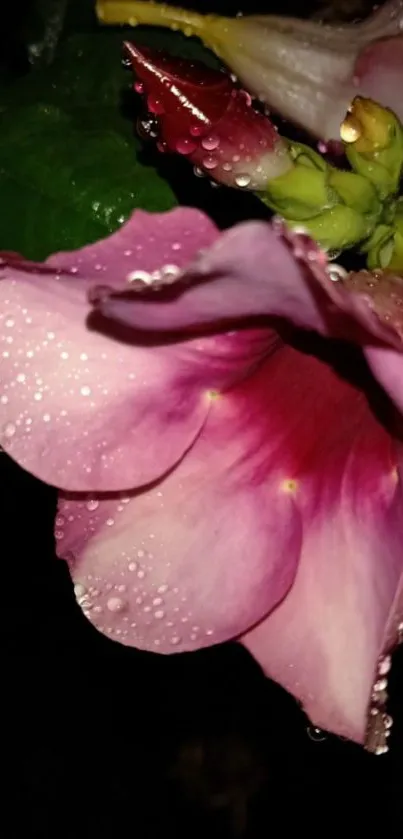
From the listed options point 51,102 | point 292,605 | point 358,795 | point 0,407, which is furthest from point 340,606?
point 358,795

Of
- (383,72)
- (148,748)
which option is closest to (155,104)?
(383,72)

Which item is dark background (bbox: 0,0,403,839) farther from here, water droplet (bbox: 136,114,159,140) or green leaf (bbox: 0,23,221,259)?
water droplet (bbox: 136,114,159,140)

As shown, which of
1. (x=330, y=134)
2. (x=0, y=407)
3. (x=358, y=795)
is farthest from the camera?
(x=358, y=795)

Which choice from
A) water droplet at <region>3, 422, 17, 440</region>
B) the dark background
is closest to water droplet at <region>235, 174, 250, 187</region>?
water droplet at <region>3, 422, 17, 440</region>

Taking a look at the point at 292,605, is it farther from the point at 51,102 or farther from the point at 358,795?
the point at 358,795

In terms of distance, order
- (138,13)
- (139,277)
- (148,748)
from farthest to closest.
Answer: (148,748), (138,13), (139,277)

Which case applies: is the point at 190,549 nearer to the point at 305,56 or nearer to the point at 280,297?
the point at 280,297
